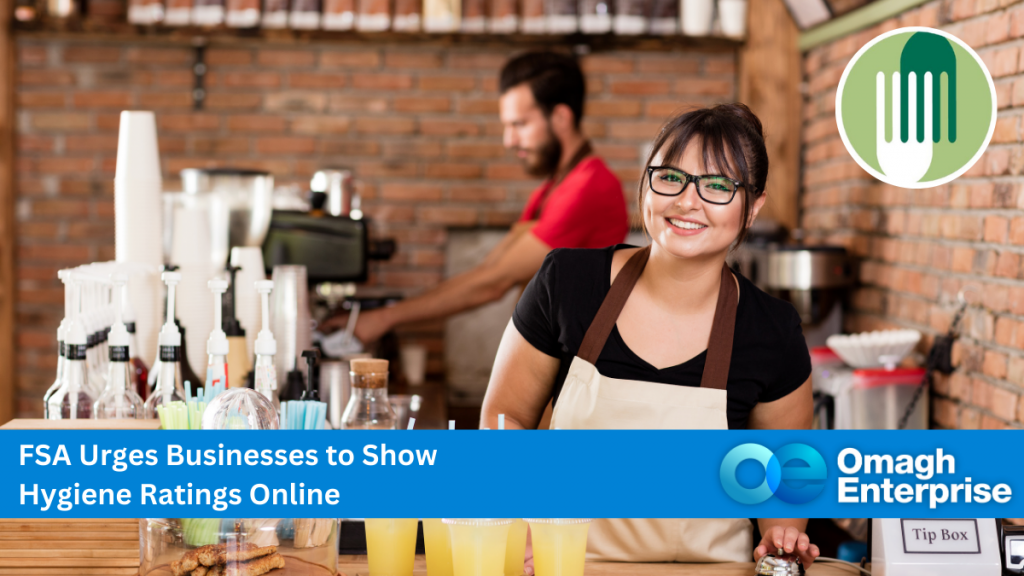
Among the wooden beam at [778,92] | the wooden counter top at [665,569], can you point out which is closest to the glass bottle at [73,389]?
the wooden counter top at [665,569]

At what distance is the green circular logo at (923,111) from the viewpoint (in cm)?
214

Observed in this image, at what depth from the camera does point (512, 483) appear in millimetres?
1146

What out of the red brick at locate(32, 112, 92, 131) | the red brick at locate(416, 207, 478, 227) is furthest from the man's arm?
the red brick at locate(32, 112, 92, 131)

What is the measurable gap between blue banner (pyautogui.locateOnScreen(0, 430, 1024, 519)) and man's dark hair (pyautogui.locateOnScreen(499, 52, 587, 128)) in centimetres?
198

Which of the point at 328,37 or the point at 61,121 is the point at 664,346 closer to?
the point at 328,37

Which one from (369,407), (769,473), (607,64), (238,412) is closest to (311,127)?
(607,64)

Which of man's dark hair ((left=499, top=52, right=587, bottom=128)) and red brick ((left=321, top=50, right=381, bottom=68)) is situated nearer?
man's dark hair ((left=499, top=52, right=587, bottom=128))

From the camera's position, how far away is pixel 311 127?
3.94 m

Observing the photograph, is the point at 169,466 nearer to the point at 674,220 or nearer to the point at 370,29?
the point at 674,220

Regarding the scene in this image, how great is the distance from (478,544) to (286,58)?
3.19 meters

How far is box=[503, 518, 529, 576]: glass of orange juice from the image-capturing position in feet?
4.02

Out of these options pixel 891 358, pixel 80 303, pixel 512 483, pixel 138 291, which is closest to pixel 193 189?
pixel 138 291

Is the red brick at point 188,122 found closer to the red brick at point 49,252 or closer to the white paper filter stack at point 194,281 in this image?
the red brick at point 49,252

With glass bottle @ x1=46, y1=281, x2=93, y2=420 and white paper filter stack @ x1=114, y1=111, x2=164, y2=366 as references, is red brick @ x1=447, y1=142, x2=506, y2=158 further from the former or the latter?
glass bottle @ x1=46, y1=281, x2=93, y2=420
